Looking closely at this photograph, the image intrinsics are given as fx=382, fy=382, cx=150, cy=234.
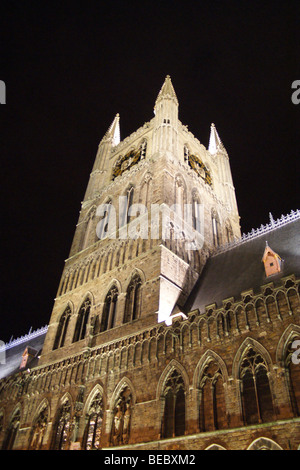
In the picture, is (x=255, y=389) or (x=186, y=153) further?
(x=186, y=153)

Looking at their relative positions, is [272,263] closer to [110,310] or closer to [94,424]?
[110,310]

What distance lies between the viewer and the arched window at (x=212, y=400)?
47.6ft

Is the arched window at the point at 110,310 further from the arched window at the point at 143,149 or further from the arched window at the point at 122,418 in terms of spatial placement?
the arched window at the point at 143,149

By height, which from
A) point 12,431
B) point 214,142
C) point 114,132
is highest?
point 114,132

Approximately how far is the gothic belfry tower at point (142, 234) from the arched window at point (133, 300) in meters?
0.06

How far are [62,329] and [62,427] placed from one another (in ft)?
20.4

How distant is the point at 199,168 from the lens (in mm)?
32625

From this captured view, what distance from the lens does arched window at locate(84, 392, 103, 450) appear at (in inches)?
696

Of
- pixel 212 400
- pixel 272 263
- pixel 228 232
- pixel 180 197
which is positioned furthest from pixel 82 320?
pixel 228 232

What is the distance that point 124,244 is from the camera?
23.9 metres

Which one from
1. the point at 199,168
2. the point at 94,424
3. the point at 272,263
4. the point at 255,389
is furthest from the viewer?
the point at 199,168

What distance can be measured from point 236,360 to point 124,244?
11.1m

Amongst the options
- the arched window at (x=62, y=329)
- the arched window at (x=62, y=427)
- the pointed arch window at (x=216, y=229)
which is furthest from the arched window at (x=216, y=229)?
the arched window at (x=62, y=427)
